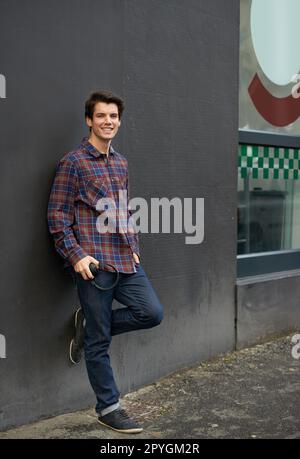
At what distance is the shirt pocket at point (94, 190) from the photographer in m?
3.58

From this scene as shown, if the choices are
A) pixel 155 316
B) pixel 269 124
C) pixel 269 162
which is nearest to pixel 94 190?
pixel 155 316

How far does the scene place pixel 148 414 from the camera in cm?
392

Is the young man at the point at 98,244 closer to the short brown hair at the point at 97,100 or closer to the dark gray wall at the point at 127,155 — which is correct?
the short brown hair at the point at 97,100

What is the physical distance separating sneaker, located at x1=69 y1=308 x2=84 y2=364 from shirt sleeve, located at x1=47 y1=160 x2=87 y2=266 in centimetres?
47

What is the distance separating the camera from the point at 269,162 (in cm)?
589

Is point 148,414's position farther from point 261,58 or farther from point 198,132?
point 261,58

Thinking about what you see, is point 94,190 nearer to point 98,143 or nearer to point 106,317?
point 98,143

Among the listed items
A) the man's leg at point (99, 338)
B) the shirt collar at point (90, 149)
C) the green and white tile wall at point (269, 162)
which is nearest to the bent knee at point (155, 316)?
the man's leg at point (99, 338)

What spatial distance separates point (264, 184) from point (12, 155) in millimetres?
3073

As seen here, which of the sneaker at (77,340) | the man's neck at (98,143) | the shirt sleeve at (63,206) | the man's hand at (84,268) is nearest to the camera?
the man's hand at (84,268)

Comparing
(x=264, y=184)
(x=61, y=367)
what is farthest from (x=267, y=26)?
(x=61, y=367)

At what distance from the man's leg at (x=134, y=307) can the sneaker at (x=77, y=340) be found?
218 millimetres

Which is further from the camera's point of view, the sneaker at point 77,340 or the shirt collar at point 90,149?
the sneaker at point 77,340
